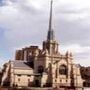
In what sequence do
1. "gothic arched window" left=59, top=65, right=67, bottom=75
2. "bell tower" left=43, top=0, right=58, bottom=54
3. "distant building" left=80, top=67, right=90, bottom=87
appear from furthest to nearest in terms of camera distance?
"distant building" left=80, top=67, right=90, bottom=87
"bell tower" left=43, top=0, right=58, bottom=54
"gothic arched window" left=59, top=65, right=67, bottom=75

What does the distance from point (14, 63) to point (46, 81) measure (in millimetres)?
9858

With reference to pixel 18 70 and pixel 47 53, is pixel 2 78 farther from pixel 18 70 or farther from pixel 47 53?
pixel 47 53

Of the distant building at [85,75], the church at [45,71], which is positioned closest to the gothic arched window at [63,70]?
the church at [45,71]

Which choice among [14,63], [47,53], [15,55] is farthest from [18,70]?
[15,55]

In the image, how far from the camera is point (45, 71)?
11381 centimetres

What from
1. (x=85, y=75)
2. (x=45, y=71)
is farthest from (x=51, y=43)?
(x=85, y=75)

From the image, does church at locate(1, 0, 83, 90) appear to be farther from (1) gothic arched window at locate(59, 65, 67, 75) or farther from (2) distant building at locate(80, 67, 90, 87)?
(2) distant building at locate(80, 67, 90, 87)

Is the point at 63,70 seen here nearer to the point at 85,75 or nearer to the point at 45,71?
the point at 45,71

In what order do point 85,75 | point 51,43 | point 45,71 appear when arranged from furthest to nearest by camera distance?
point 85,75 < point 51,43 < point 45,71

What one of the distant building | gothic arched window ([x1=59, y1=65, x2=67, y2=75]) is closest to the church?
gothic arched window ([x1=59, y1=65, x2=67, y2=75])

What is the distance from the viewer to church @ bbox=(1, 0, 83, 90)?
110 m

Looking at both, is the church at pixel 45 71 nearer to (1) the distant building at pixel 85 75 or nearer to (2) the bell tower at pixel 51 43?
(2) the bell tower at pixel 51 43

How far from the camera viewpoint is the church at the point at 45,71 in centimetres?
10994

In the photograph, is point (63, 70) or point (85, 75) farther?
point (85, 75)
